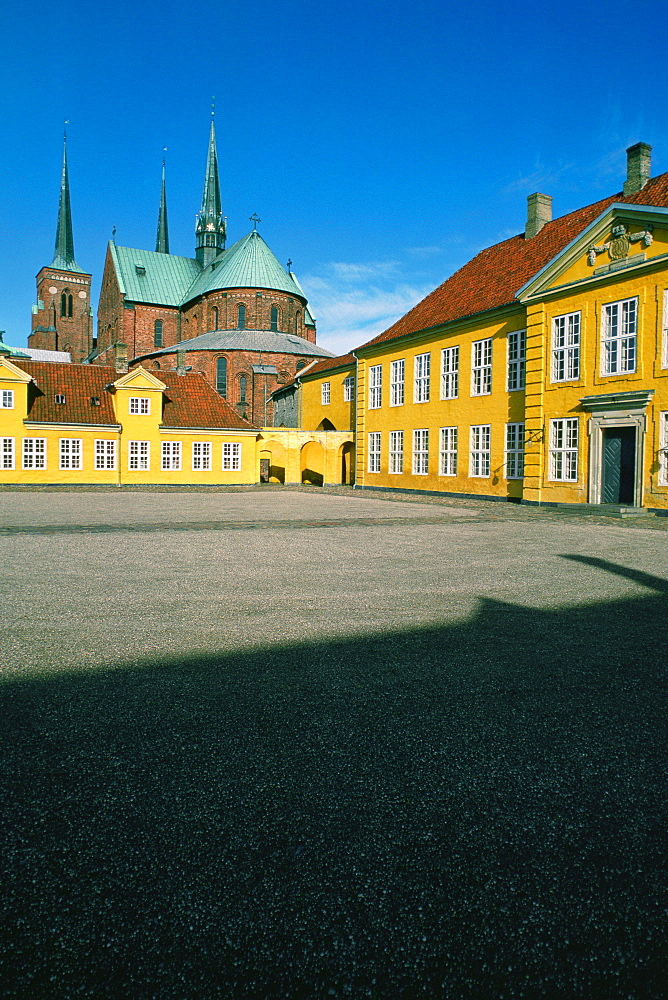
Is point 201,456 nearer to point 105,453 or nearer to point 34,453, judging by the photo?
point 105,453

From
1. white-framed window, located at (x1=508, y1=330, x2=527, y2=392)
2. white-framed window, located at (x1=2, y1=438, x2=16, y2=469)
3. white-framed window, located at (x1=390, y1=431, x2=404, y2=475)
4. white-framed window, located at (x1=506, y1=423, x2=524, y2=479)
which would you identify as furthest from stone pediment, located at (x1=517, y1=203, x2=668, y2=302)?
white-framed window, located at (x1=2, y1=438, x2=16, y2=469)

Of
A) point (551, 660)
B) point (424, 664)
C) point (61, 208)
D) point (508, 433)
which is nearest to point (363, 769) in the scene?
point (424, 664)

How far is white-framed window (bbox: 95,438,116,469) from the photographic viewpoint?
38125 millimetres

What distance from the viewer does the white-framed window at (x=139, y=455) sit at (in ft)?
128

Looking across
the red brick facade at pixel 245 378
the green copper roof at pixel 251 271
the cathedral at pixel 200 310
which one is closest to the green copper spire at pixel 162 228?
the cathedral at pixel 200 310

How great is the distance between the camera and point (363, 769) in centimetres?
296

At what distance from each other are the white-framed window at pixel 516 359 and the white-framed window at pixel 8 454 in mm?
27054

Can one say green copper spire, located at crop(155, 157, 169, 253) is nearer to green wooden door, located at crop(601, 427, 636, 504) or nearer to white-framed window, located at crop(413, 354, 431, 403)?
white-framed window, located at crop(413, 354, 431, 403)

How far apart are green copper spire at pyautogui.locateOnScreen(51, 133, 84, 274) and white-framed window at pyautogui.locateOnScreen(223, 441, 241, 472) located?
54055 millimetres

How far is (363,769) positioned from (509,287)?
27729 mm

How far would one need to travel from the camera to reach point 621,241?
821 inches

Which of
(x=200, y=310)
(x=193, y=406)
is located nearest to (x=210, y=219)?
(x=200, y=310)

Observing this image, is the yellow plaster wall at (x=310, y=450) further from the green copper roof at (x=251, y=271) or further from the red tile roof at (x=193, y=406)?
the green copper roof at (x=251, y=271)

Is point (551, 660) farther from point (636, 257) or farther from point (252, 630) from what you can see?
point (636, 257)
